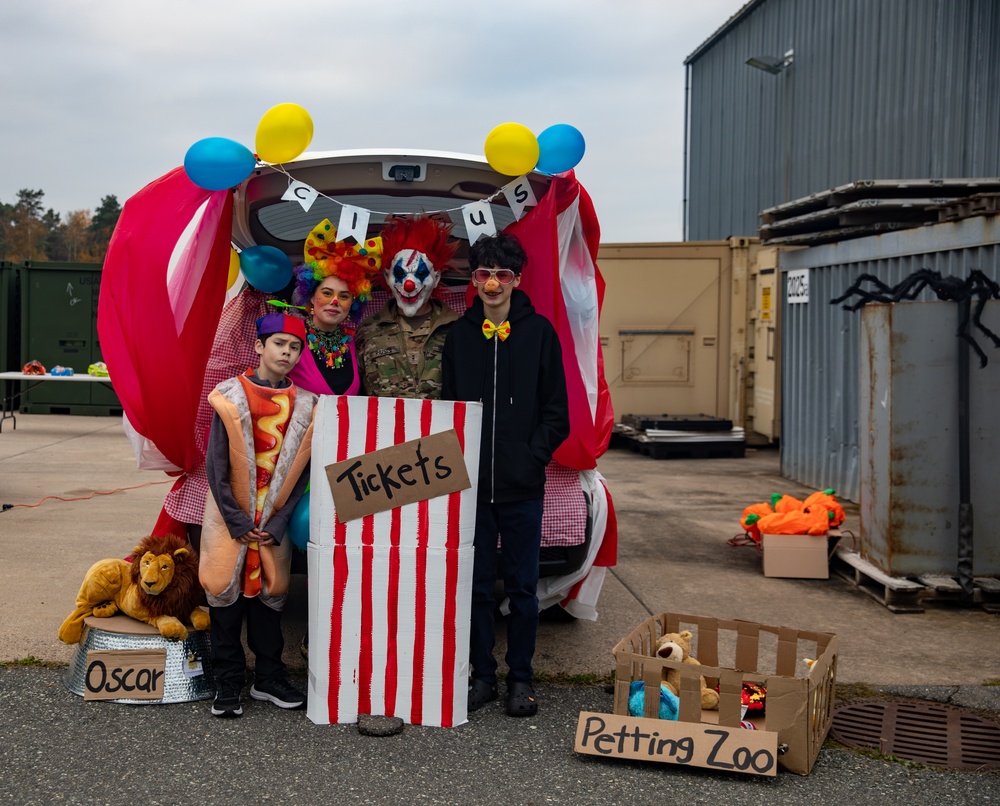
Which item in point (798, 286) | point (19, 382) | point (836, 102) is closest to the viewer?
point (798, 286)

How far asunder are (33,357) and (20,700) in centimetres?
1393

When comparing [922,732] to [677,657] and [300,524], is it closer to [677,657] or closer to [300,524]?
[677,657]

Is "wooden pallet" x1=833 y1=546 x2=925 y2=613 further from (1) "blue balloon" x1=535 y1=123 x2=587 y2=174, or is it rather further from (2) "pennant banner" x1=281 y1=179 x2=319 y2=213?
(2) "pennant banner" x1=281 y1=179 x2=319 y2=213

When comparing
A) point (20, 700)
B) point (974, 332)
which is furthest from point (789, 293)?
point (20, 700)

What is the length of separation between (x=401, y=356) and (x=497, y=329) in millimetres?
610

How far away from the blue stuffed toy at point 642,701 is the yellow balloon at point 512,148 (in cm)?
222

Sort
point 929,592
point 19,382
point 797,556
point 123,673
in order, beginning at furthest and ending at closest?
1. point 19,382
2. point 797,556
3. point 929,592
4. point 123,673

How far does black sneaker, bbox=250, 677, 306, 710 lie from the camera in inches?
176

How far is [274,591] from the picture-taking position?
14.5 ft

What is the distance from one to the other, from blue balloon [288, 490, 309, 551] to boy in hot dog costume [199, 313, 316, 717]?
0.06 meters

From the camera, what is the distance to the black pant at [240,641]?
14.5 feet

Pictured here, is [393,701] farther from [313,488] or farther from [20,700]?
[20,700]

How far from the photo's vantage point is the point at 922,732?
171 inches

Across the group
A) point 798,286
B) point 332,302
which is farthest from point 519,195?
point 798,286
